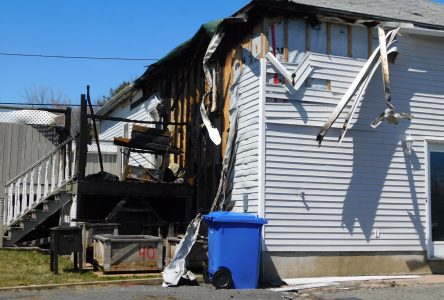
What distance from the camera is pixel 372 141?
37.3ft

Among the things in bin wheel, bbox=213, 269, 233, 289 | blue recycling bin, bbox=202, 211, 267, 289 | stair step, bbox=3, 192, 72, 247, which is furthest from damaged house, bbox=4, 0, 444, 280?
stair step, bbox=3, 192, 72, 247

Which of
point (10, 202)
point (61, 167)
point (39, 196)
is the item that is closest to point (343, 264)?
point (61, 167)

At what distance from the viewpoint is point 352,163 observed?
11195 mm

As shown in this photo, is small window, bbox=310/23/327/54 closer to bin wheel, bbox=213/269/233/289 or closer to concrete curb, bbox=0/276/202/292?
bin wheel, bbox=213/269/233/289

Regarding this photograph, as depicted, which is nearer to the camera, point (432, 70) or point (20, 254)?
point (432, 70)

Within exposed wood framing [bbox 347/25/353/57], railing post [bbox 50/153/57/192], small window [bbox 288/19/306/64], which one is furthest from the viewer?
railing post [bbox 50/153/57/192]

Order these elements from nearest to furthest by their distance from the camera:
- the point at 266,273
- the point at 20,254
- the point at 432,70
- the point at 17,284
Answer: the point at 17,284 → the point at 266,273 → the point at 432,70 → the point at 20,254

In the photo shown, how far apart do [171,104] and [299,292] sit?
8040 millimetres

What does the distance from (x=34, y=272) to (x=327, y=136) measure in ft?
19.1

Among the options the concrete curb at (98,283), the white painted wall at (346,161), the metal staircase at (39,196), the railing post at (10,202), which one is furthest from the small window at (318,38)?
the railing post at (10,202)

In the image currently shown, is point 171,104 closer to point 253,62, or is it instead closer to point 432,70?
point 253,62

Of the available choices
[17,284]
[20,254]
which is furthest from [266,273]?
[20,254]

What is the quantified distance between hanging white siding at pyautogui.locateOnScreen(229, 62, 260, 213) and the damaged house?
0.04m

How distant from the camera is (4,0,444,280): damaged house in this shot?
10.7 m
